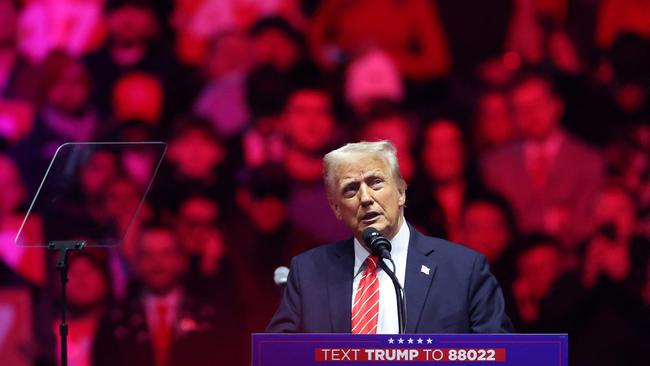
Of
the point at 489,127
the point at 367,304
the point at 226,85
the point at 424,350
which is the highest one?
the point at 226,85

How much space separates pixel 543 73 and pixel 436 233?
950 mm

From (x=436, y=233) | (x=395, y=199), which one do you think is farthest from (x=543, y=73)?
(x=395, y=199)

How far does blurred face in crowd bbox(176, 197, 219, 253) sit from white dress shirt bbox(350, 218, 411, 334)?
81.9 inches

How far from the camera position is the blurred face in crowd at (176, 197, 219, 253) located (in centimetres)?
525

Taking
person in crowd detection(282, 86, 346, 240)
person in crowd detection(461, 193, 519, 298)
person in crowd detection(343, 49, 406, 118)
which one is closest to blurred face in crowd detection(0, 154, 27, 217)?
person in crowd detection(282, 86, 346, 240)

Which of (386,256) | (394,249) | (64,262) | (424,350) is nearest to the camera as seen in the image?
(424,350)

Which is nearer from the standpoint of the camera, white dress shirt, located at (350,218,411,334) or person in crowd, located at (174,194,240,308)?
white dress shirt, located at (350,218,411,334)

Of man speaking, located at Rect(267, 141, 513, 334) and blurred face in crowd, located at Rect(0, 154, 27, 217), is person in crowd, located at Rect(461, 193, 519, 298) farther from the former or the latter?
blurred face in crowd, located at Rect(0, 154, 27, 217)

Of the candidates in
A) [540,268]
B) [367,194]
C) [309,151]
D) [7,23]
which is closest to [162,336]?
[309,151]

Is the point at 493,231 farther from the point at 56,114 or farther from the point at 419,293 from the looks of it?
the point at 56,114

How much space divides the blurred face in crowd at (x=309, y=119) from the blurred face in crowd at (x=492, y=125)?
0.74 metres

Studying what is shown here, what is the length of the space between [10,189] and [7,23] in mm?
865

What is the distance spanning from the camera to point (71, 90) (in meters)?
5.35

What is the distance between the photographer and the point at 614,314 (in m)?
5.11
